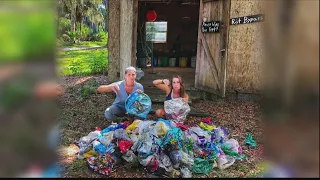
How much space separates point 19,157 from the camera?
0.78m

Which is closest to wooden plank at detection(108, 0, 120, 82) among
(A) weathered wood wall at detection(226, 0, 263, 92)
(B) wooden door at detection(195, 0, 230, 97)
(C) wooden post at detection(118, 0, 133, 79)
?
(C) wooden post at detection(118, 0, 133, 79)

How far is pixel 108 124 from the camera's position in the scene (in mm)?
4883

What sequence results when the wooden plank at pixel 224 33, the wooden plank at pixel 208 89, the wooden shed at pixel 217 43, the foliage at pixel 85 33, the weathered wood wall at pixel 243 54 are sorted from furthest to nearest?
the foliage at pixel 85 33, the weathered wood wall at pixel 243 54, the wooden plank at pixel 208 89, the wooden shed at pixel 217 43, the wooden plank at pixel 224 33

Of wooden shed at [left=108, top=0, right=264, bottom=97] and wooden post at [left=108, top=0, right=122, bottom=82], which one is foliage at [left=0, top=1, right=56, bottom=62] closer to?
wooden shed at [left=108, top=0, right=264, bottom=97]

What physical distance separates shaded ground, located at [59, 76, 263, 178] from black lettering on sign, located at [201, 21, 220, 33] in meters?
1.56

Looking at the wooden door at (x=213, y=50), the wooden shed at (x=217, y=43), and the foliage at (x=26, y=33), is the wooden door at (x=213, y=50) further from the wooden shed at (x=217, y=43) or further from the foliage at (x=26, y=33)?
the foliage at (x=26, y=33)

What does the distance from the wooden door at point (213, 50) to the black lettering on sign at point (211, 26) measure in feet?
0.22

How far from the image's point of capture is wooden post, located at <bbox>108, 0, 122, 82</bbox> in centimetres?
687

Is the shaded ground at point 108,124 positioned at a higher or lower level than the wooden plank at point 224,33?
lower

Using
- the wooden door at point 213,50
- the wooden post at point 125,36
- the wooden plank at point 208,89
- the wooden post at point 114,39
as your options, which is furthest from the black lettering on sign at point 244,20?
the wooden post at point 114,39

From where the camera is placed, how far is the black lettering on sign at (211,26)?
5.91 m

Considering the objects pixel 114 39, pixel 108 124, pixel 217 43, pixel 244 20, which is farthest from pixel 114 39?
pixel 244 20

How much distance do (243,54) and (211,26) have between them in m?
1.04

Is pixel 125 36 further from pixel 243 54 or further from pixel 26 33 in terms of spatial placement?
pixel 26 33
